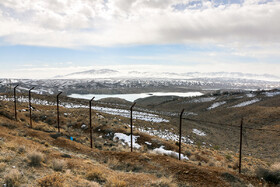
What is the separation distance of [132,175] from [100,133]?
13.3 metres

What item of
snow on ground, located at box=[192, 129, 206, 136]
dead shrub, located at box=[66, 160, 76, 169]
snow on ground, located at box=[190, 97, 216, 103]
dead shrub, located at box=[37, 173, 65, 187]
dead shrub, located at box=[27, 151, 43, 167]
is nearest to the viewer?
dead shrub, located at box=[37, 173, 65, 187]

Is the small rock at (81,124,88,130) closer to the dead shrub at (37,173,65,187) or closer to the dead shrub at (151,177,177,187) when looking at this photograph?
the dead shrub at (37,173,65,187)

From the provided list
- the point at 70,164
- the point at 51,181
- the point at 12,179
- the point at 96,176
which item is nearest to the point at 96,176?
the point at 96,176

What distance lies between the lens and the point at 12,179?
651cm

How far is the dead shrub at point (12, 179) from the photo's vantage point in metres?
6.37

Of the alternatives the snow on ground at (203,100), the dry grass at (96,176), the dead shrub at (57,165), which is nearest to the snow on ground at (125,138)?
the dry grass at (96,176)

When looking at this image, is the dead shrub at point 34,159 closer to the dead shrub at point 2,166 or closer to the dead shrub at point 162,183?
the dead shrub at point 2,166

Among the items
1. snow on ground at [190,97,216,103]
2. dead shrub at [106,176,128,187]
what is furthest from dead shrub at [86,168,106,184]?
snow on ground at [190,97,216,103]

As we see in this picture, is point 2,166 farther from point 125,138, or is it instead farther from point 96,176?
point 125,138

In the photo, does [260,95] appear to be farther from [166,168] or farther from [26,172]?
[26,172]

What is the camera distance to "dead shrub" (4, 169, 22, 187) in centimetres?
637

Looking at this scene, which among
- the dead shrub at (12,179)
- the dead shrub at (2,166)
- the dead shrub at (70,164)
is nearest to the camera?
the dead shrub at (12,179)

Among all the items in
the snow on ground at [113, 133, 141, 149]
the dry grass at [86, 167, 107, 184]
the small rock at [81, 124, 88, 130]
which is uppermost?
the dry grass at [86, 167, 107, 184]

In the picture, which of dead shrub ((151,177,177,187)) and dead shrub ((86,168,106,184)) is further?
dead shrub ((86,168,106,184))
